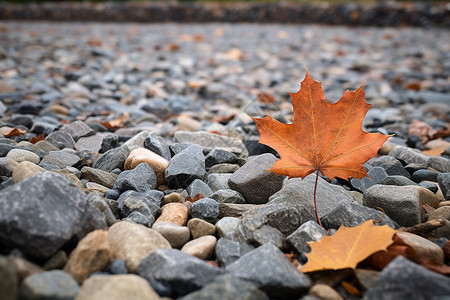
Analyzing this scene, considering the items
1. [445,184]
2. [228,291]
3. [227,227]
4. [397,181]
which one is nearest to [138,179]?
[227,227]

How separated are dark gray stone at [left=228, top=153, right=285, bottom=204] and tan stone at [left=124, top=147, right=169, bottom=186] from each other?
32 cm

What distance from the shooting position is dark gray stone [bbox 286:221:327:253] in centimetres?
107

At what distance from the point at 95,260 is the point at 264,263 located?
489mm

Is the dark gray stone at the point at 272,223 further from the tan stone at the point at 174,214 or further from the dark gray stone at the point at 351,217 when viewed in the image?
the tan stone at the point at 174,214

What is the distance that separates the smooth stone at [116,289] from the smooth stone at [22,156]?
794 mm

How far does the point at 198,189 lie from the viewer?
4.77ft

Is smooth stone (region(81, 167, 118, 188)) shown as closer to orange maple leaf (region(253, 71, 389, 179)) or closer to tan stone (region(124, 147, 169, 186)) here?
tan stone (region(124, 147, 169, 186))

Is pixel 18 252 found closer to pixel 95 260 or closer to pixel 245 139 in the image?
pixel 95 260

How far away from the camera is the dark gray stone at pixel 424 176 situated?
1.56m

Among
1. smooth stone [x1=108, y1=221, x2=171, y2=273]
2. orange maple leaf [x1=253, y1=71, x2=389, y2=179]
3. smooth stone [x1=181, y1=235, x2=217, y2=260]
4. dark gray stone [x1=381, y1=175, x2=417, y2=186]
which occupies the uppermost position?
orange maple leaf [x1=253, y1=71, x2=389, y2=179]

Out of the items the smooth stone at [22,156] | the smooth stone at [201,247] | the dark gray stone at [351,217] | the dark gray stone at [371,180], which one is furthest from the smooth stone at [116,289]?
the dark gray stone at [371,180]

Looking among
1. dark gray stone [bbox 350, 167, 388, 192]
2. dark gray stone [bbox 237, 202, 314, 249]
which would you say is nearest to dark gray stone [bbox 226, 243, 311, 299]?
dark gray stone [bbox 237, 202, 314, 249]

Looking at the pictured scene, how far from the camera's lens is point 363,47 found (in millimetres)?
5910

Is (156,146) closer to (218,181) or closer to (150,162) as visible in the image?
(150,162)
